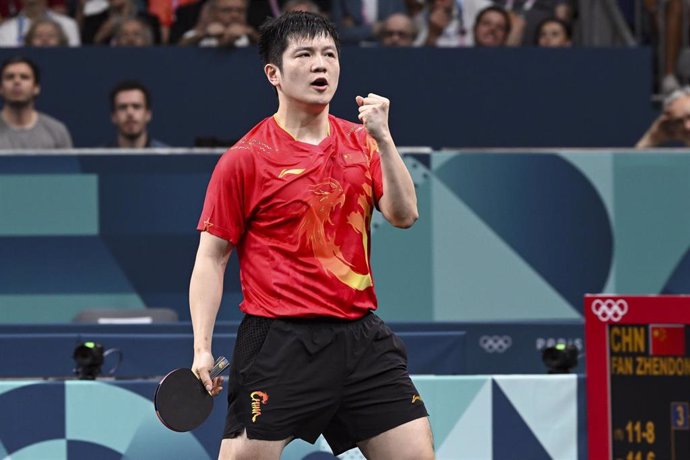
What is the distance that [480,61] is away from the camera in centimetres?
874

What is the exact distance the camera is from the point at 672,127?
839 cm

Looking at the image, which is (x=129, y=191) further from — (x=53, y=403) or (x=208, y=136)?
(x=53, y=403)

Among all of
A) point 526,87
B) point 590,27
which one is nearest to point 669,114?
point 526,87

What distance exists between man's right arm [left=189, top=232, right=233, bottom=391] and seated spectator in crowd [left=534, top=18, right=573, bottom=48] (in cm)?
558

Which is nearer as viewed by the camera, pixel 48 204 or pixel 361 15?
pixel 48 204

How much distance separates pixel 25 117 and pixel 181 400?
4648mm

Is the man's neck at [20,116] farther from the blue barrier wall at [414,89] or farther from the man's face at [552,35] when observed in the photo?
the man's face at [552,35]

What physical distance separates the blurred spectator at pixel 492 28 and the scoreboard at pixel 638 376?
466 cm

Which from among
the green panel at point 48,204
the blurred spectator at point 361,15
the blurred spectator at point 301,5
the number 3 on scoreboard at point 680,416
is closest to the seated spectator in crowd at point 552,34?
the blurred spectator at point 361,15

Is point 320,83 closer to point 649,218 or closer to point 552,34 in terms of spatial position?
point 649,218

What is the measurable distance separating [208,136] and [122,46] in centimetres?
74

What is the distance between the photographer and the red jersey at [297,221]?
4.21 metres

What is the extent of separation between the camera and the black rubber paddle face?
13.9 feet

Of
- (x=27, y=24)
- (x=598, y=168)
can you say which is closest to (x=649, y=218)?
(x=598, y=168)
